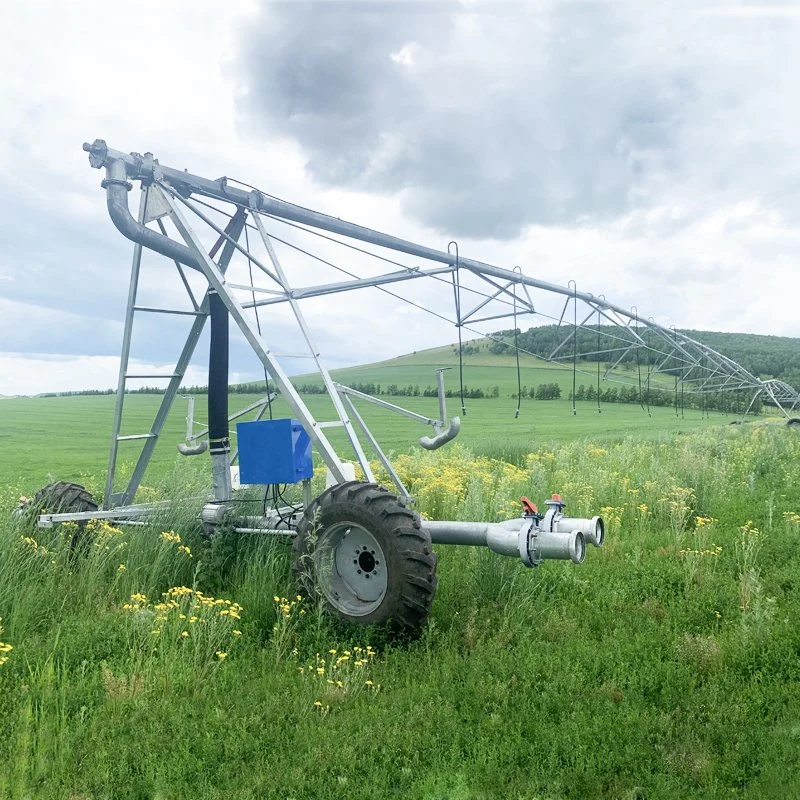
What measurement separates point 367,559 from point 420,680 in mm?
1246

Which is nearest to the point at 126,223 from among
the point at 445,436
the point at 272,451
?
the point at 272,451

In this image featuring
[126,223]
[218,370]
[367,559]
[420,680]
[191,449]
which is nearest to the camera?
[420,680]

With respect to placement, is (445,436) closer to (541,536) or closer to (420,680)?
(541,536)

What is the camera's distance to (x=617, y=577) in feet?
22.7

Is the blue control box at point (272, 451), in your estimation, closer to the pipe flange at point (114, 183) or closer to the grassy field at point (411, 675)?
the grassy field at point (411, 675)

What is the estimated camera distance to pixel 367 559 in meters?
5.92

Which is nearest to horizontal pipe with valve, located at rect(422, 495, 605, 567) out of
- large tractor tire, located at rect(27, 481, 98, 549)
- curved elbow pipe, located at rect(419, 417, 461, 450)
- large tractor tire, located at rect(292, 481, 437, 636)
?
large tractor tire, located at rect(292, 481, 437, 636)

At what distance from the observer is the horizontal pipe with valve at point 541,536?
5.41m

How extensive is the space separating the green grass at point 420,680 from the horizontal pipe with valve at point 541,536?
A: 2.08 feet

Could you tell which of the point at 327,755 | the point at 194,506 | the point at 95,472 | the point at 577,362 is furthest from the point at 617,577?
the point at 95,472

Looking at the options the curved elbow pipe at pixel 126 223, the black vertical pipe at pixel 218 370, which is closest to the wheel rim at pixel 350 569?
the black vertical pipe at pixel 218 370

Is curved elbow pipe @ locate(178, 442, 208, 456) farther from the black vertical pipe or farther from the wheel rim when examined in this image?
the wheel rim

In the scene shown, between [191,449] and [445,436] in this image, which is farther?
[191,449]

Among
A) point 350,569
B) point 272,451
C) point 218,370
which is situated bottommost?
point 350,569
